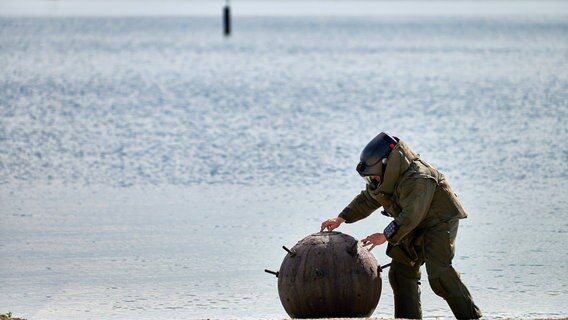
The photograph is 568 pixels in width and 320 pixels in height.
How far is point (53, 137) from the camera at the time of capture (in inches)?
1069

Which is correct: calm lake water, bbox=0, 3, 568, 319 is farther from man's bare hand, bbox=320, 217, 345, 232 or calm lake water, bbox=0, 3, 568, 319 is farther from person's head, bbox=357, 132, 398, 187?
person's head, bbox=357, 132, 398, 187

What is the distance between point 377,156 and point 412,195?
38cm

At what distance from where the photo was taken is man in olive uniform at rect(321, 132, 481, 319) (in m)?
9.74

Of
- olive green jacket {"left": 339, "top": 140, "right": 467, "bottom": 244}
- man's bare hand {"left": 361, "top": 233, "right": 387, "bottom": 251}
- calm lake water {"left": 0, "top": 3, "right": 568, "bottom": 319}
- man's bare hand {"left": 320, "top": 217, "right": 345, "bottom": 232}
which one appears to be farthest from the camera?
calm lake water {"left": 0, "top": 3, "right": 568, "bottom": 319}

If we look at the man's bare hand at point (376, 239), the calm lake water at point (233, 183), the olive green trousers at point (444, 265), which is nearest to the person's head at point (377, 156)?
the man's bare hand at point (376, 239)

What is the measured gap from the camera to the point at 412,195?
9.76 m

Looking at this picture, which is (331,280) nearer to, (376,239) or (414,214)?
(376,239)

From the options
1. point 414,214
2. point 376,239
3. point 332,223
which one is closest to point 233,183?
point 332,223

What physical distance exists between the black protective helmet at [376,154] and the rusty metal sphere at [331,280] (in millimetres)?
595

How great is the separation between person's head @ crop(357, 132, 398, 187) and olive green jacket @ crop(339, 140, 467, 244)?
0.04m

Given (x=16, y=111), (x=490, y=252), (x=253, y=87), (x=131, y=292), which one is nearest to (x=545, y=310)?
(x=490, y=252)

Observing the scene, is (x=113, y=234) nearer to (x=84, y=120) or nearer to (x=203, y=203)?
(x=203, y=203)

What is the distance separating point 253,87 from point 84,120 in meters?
15.6

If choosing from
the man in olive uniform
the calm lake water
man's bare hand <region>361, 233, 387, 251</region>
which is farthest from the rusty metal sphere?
the calm lake water
